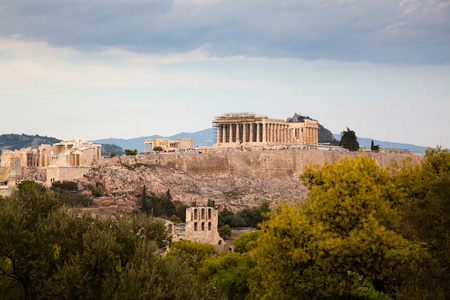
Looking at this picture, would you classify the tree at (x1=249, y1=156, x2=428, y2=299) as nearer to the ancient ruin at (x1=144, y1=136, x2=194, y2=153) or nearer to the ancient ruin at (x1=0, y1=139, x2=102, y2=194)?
the ancient ruin at (x1=0, y1=139, x2=102, y2=194)

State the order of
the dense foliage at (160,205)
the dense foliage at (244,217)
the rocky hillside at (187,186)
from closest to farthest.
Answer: the dense foliage at (160,205), the dense foliage at (244,217), the rocky hillside at (187,186)

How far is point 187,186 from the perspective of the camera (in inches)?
3578

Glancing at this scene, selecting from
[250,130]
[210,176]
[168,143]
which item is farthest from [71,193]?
[250,130]

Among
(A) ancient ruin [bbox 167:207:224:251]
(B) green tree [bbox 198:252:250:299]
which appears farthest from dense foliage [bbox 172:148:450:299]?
(A) ancient ruin [bbox 167:207:224:251]

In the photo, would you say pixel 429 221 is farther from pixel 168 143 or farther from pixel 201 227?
pixel 168 143

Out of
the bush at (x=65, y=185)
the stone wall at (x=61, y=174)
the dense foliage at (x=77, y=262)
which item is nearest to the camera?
the dense foliage at (x=77, y=262)

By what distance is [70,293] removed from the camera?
27.0m

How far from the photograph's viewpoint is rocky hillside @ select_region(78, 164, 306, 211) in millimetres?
84000

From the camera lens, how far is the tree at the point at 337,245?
100 ft

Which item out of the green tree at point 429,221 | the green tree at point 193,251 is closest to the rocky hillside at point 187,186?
the green tree at point 193,251

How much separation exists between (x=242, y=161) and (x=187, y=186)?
55.2 ft

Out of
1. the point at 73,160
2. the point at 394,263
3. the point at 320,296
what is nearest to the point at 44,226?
the point at 320,296

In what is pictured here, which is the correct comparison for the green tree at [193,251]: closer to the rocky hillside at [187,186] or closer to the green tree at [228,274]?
the green tree at [228,274]

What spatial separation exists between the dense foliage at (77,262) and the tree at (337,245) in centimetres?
457
